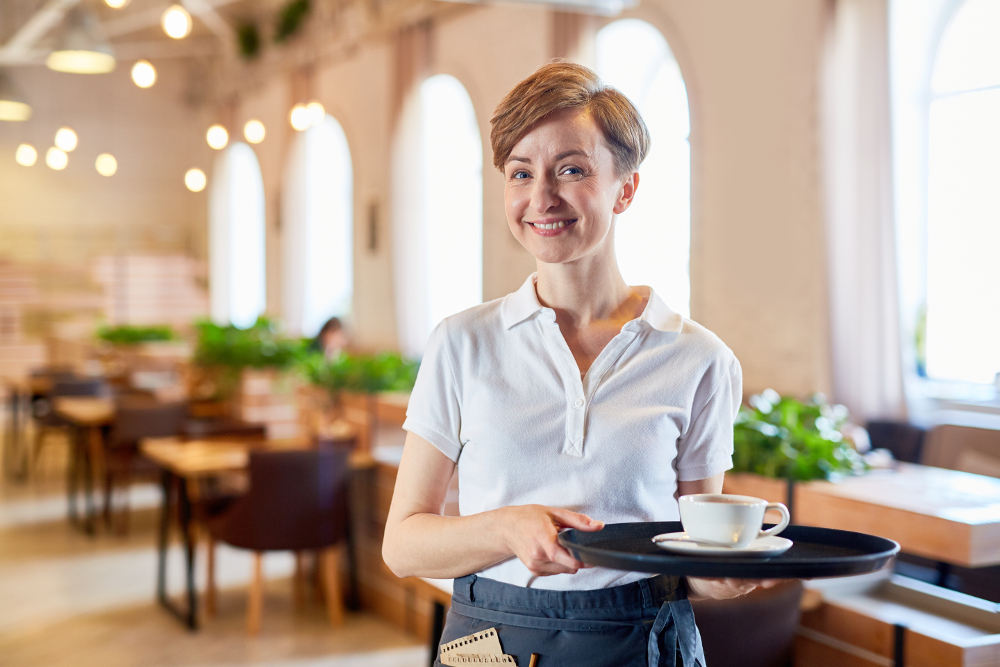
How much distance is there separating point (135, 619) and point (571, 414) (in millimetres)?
4372

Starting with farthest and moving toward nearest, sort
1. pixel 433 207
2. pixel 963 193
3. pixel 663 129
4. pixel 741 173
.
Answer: pixel 433 207 < pixel 663 129 < pixel 741 173 < pixel 963 193

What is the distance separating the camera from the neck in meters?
1.32

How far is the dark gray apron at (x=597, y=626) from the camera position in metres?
1.25

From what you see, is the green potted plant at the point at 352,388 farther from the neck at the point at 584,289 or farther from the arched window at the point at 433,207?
the arched window at the point at 433,207

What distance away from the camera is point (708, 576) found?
1.00m

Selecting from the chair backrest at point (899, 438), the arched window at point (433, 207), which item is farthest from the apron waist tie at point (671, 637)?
the arched window at point (433, 207)

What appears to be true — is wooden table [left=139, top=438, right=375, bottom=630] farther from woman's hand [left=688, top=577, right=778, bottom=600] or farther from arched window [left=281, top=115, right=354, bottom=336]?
arched window [left=281, top=115, right=354, bottom=336]

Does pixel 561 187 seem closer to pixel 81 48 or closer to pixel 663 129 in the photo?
pixel 663 129

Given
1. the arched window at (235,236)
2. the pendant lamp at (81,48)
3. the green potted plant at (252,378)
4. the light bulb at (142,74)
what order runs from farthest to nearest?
the arched window at (235,236) → the pendant lamp at (81,48) → the green potted plant at (252,378) → the light bulb at (142,74)

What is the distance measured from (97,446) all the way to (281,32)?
283 inches

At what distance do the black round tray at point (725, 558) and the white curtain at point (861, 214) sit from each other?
4.65 meters

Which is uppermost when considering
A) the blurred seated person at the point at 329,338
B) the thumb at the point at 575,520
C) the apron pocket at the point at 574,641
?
the blurred seated person at the point at 329,338

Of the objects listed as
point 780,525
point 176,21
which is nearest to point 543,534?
point 780,525

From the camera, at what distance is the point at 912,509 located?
2.34m
